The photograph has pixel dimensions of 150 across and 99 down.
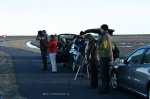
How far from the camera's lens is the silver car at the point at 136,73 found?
9.65 meters

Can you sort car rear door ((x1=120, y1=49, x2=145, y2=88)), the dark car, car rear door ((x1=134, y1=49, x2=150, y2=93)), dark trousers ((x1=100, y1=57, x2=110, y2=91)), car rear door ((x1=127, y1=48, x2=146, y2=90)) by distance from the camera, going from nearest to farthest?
car rear door ((x1=134, y1=49, x2=150, y2=93)) < car rear door ((x1=127, y1=48, x2=146, y2=90)) < car rear door ((x1=120, y1=49, x2=145, y2=88)) < dark trousers ((x1=100, y1=57, x2=110, y2=91)) < the dark car

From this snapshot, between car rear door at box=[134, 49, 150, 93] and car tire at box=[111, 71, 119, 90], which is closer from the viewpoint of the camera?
car rear door at box=[134, 49, 150, 93]

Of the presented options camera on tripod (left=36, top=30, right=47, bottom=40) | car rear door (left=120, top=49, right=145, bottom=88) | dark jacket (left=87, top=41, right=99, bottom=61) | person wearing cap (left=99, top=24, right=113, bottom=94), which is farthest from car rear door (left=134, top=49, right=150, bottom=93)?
camera on tripod (left=36, top=30, right=47, bottom=40)

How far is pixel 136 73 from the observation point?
33.7 feet

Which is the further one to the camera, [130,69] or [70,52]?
[70,52]

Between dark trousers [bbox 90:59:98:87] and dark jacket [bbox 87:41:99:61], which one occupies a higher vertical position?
dark jacket [bbox 87:41:99:61]

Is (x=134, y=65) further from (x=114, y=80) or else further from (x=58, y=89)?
(x=58, y=89)

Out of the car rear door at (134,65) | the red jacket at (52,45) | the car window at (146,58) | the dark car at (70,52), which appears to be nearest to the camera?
the car window at (146,58)

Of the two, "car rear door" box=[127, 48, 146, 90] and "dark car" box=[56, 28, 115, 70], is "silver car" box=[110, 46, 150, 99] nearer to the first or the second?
"car rear door" box=[127, 48, 146, 90]

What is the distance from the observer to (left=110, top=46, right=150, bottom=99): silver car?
380 inches

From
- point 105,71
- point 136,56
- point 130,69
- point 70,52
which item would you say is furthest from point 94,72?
point 70,52

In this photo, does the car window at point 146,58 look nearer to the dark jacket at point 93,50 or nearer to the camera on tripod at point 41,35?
the dark jacket at point 93,50

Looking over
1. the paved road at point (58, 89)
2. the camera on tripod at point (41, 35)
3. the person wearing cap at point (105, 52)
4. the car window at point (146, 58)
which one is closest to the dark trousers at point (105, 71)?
the person wearing cap at point (105, 52)

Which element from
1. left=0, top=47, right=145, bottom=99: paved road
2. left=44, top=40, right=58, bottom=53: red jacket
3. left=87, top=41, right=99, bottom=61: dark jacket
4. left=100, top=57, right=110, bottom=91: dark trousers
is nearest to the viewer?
left=0, top=47, right=145, bottom=99: paved road
